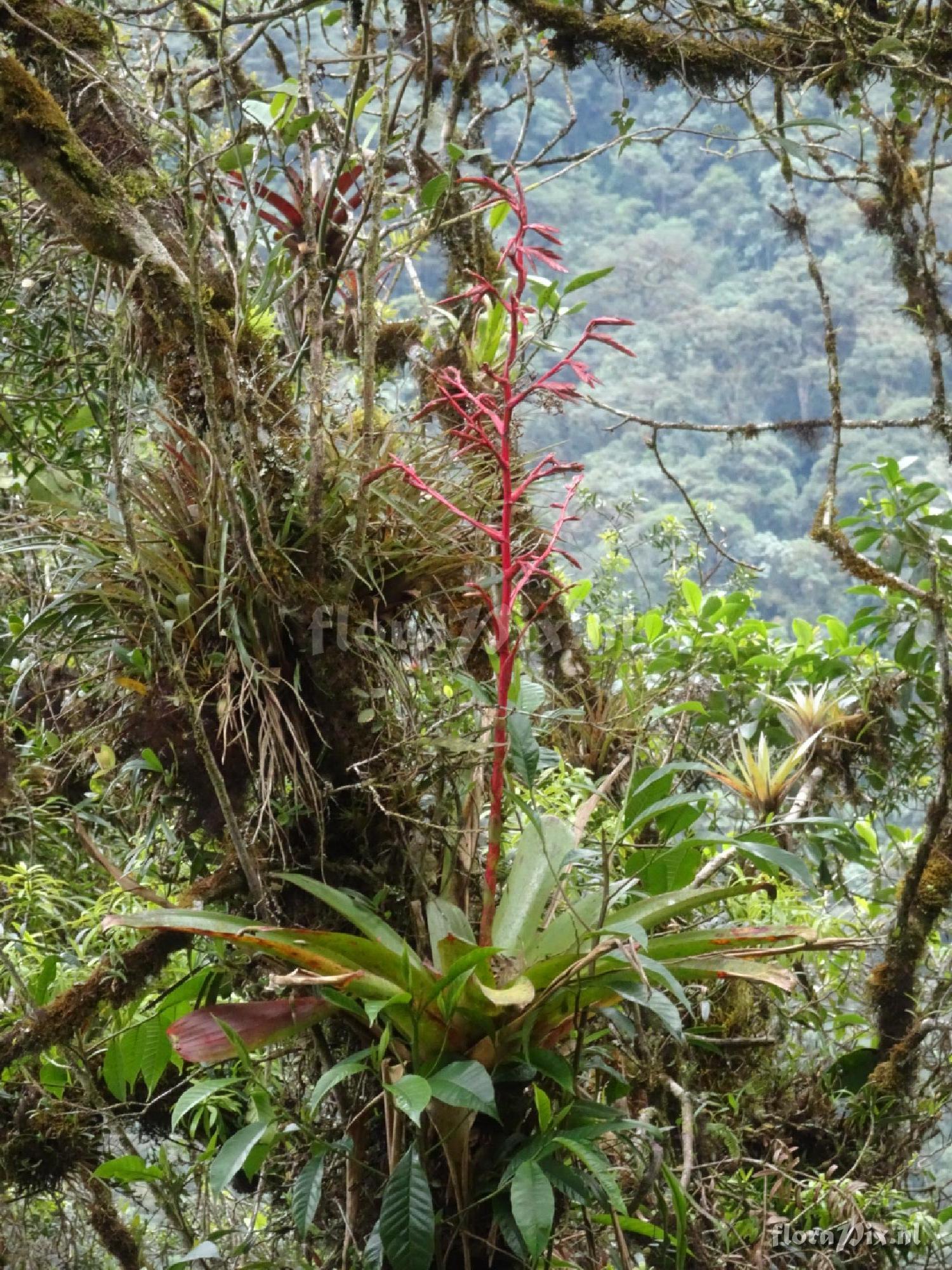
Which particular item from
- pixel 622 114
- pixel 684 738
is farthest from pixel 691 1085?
pixel 622 114

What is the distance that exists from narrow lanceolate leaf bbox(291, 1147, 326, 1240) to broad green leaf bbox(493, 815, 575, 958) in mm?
312

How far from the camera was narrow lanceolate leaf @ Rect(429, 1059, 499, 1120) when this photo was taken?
1071 millimetres

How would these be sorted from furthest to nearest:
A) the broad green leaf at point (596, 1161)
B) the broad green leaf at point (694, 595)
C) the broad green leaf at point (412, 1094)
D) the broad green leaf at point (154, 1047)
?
the broad green leaf at point (694, 595)
the broad green leaf at point (154, 1047)
the broad green leaf at point (596, 1161)
the broad green leaf at point (412, 1094)

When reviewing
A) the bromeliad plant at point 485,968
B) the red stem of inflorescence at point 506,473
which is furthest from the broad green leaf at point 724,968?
the red stem of inflorescence at point 506,473

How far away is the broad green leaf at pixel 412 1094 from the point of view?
1011 millimetres

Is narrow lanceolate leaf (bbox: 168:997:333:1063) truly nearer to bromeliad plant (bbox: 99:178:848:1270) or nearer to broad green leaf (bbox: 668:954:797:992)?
bromeliad plant (bbox: 99:178:848:1270)

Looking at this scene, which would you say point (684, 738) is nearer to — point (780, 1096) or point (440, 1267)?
point (780, 1096)

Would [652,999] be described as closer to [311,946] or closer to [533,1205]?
[533,1205]

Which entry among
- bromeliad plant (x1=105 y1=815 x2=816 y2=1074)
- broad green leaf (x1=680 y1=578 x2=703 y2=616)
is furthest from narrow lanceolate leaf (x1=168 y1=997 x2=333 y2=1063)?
broad green leaf (x1=680 y1=578 x2=703 y2=616)

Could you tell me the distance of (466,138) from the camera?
2.50 m

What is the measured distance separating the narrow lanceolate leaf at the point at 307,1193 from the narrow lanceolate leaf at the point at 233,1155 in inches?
3.6

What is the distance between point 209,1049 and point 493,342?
1.33 m

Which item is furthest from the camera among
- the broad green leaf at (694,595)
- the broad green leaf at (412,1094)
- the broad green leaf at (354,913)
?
the broad green leaf at (694,595)

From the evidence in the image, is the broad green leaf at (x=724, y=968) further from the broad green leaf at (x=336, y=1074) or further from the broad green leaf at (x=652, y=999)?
the broad green leaf at (x=336, y=1074)
